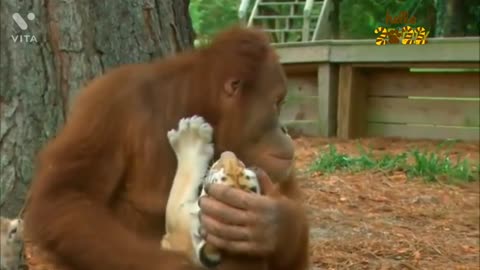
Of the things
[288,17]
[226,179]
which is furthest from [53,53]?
[288,17]

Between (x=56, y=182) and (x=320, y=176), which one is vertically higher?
(x=56, y=182)

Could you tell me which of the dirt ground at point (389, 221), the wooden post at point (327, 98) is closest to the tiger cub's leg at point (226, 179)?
the dirt ground at point (389, 221)

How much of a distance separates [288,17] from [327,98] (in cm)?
142

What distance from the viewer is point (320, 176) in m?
6.59

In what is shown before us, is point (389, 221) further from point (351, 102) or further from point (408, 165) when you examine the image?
point (351, 102)

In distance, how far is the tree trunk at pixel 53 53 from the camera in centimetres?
343

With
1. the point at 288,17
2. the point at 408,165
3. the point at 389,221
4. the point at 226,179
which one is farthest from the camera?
the point at 288,17

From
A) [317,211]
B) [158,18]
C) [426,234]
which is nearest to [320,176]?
[317,211]

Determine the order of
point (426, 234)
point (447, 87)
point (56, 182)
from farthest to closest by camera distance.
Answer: point (447, 87)
point (426, 234)
point (56, 182)

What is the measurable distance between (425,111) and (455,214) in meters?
3.24

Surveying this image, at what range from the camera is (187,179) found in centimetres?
230

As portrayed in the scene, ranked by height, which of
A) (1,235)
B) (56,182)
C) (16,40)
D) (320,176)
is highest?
(16,40)

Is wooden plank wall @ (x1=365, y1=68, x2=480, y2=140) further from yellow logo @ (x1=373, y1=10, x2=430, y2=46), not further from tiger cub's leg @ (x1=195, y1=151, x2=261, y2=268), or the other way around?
tiger cub's leg @ (x1=195, y1=151, x2=261, y2=268)

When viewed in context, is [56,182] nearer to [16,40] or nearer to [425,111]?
[16,40]
